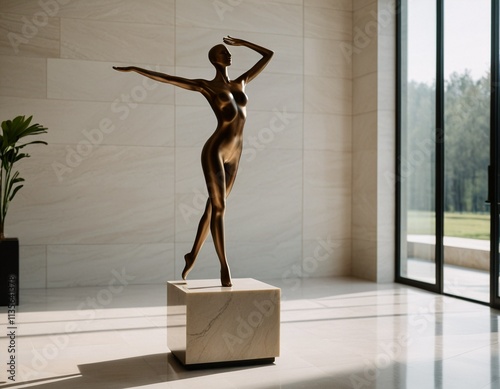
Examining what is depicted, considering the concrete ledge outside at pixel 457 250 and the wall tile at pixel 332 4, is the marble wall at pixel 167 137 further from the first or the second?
the concrete ledge outside at pixel 457 250

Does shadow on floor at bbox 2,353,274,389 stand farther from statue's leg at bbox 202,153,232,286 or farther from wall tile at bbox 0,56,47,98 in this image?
wall tile at bbox 0,56,47,98

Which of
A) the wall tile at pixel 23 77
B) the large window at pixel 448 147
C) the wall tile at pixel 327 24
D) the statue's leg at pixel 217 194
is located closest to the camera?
the statue's leg at pixel 217 194

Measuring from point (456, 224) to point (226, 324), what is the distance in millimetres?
3794

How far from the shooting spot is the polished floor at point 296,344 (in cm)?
400

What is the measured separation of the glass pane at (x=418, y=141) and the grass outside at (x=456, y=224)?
0.01 meters

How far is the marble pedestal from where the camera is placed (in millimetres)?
4215

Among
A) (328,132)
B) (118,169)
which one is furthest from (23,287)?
(328,132)

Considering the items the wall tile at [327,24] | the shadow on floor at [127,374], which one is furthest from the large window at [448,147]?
the shadow on floor at [127,374]

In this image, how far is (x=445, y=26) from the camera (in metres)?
7.40

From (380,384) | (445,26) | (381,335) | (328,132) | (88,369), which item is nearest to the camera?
(380,384)

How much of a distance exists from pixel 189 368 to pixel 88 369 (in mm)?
631

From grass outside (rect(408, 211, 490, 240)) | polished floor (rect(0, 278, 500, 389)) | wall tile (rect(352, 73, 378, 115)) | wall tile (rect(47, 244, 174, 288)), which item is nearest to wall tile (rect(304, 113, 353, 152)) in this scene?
wall tile (rect(352, 73, 378, 115))

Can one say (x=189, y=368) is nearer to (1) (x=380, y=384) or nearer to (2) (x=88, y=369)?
(2) (x=88, y=369)

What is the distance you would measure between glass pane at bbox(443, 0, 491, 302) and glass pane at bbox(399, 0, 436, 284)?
11.1 inches
